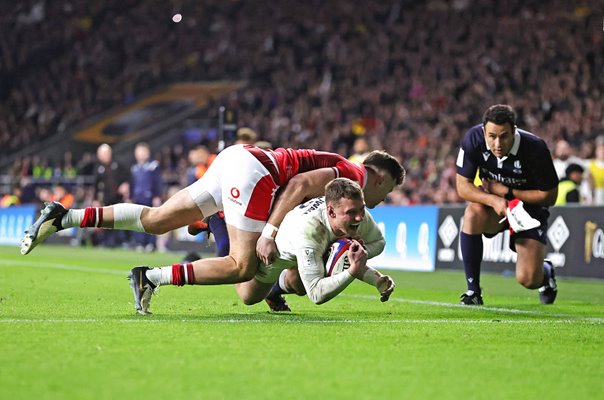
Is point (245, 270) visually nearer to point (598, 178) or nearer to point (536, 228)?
point (536, 228)

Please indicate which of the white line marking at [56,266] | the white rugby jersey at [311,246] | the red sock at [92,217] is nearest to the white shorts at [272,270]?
the white rugby jersey at [311,246]

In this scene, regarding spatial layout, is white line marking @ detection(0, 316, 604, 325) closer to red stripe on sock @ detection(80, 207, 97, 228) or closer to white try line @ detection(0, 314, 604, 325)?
white try line @ detection(0, 314, 604, 325)

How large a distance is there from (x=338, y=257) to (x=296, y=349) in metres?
1.57

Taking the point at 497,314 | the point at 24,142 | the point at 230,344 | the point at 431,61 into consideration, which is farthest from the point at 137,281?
the point at 24,142

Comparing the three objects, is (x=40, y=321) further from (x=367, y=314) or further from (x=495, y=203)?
(x=495, y=203)

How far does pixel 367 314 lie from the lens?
880cm

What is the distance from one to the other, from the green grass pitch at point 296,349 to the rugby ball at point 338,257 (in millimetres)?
414

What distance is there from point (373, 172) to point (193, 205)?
4.84ft

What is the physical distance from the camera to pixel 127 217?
8.75 meters

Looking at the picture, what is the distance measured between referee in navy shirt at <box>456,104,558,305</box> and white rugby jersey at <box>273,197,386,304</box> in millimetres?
2179

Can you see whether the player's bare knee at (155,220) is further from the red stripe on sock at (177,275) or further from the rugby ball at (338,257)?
the rugby ball at (338,257)

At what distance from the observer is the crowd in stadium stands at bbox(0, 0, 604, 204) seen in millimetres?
27688

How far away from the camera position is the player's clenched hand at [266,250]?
781 cm

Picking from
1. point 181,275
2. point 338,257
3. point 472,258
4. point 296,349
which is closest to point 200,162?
point 472,258
